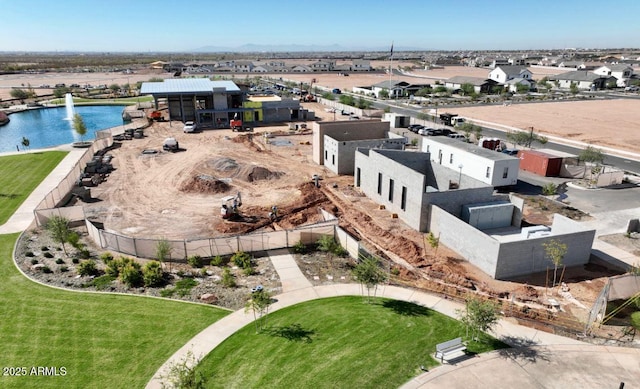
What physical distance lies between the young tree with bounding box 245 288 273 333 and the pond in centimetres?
6198

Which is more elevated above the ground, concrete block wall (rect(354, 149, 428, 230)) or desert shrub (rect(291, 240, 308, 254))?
concrete block wall (rect(354, 149, 428, 230))

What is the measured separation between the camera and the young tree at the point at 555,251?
24.1 m

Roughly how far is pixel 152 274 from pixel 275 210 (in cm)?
1358

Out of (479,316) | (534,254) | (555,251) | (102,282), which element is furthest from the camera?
(534,254)

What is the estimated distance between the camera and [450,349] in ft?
59.7

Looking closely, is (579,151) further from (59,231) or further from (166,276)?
(59,231)

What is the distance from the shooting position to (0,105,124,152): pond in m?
69.4

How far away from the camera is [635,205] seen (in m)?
38.0

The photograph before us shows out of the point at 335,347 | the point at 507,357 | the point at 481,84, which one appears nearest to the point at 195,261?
the point at 335,347

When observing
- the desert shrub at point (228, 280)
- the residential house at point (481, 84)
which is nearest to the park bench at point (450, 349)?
the desert shrub at point (228, 280)

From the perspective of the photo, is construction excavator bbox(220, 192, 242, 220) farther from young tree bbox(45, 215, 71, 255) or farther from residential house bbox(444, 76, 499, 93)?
residential house bbox(444, 76, 499, 93)

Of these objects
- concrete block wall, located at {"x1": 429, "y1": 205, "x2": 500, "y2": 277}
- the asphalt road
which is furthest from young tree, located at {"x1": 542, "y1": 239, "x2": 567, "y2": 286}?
the asphalt road

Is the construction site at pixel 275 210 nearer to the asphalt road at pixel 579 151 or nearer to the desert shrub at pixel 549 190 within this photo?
the desert shrub at pixel 549 190

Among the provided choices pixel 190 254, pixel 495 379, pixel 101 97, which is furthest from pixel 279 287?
pixel 101 97
